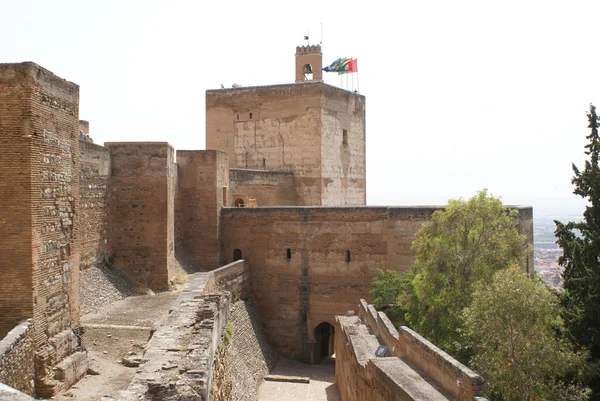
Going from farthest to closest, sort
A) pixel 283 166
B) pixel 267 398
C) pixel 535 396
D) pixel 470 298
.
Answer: pixel 283 166
pixel 267 398
pixel 470 298
pixel 535 396

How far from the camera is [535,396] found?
11.0 meters

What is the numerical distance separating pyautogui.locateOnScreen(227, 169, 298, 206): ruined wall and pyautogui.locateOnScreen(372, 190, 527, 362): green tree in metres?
10.2

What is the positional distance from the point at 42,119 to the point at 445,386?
274 inches

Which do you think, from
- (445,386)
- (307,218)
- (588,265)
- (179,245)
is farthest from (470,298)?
(179,245)

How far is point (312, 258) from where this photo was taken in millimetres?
20906

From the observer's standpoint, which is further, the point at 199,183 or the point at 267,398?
the point at 199,183

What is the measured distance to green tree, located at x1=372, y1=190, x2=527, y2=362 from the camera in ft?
45.5

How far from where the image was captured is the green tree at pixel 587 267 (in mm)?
12523

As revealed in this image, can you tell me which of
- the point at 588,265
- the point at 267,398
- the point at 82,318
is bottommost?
the point at 267,398

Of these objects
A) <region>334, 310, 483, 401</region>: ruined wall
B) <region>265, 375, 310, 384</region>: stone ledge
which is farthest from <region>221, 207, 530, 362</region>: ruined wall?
<region>334, 310, 483, 401</region>: ruined wall

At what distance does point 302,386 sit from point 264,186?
1066 cm

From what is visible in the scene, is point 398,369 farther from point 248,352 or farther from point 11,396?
point 248,352

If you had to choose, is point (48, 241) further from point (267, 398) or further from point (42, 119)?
point (267, 398)

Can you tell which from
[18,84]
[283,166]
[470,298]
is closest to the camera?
[18,84]
